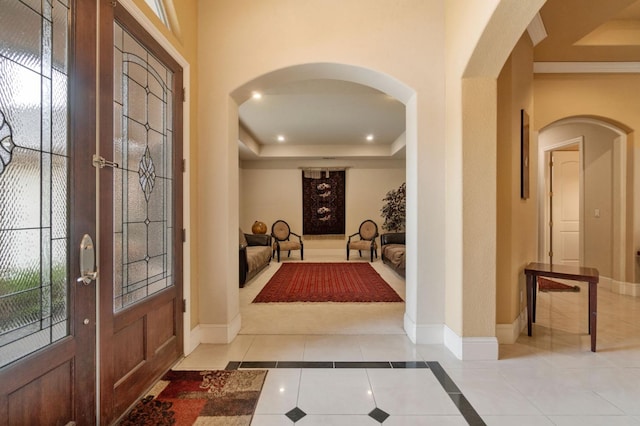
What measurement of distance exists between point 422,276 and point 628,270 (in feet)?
12.4

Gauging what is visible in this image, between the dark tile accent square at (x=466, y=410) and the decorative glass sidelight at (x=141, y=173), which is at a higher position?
the decorative glass sidelight at (x=141, y=173)

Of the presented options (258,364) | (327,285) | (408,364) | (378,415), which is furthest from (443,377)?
(327,285)

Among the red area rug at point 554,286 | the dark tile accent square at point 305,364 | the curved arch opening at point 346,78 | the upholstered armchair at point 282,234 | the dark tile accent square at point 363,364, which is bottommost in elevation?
the dark tile accent square at point 305,364

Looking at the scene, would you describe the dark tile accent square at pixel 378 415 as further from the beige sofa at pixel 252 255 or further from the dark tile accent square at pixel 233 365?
the beige sofa at pixel 252 255

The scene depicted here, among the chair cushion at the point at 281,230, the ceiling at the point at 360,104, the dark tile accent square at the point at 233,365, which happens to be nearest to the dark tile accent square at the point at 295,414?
the dark tile accent square at the point at 233,365

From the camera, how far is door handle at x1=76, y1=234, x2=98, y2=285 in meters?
1.51

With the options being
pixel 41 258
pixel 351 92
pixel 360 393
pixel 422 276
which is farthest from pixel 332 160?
pixel 41 258

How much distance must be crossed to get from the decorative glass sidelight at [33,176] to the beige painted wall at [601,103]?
5.04 meters

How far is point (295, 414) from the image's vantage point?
1.84 meters

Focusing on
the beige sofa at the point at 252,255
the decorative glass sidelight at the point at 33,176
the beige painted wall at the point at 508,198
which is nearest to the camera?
the decorative glass sidelight at the point at 33,176

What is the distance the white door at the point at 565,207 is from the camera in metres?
6.36

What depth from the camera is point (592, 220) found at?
4914 mm

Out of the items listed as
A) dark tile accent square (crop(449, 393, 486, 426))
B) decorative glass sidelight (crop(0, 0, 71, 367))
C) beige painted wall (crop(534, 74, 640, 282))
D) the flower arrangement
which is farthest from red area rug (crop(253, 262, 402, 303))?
beige painted wall (crop(534, 74, 640, 282))

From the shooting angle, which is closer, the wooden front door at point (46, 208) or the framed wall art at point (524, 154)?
the wooden front door at point (46, 208)
